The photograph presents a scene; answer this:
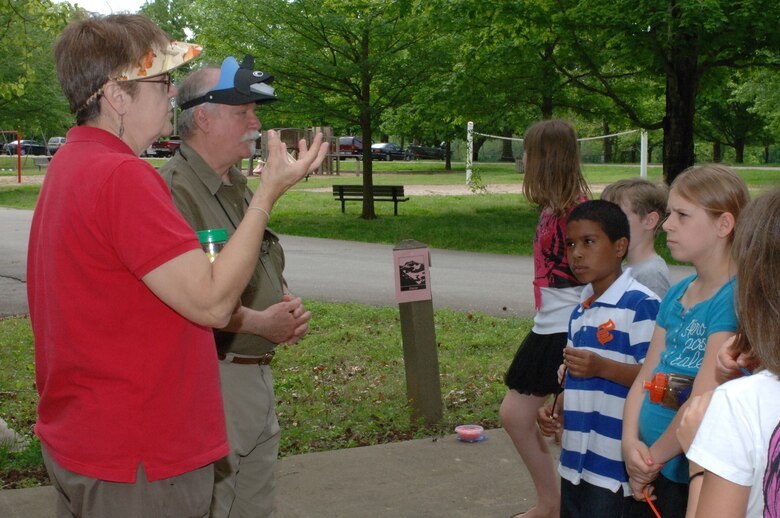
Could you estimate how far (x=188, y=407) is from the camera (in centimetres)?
244

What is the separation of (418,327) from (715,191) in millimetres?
2967

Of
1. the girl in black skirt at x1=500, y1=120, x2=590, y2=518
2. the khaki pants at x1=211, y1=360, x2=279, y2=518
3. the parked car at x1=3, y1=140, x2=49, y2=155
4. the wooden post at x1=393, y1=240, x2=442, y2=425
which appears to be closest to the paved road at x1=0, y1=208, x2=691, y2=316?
the wooden post at x1=393, y1=240, x2=442, y2=425

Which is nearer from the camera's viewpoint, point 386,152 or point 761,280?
point 761,280

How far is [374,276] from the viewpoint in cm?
1370

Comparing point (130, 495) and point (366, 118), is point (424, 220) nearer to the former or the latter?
point (366, 118)

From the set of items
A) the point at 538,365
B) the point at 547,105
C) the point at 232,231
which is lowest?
the point at 538,365

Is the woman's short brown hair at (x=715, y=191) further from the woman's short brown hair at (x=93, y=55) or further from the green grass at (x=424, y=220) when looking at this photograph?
the green grass at (x=424, y=220)

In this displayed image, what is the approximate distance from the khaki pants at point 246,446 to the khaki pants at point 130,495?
38.5 inches

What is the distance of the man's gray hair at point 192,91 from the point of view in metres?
3.49

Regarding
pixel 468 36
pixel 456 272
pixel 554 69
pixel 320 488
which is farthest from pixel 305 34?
pixel 320 488

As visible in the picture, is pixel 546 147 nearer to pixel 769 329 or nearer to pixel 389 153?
pixel 769 329

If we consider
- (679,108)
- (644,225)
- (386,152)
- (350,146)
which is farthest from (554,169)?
(386,152)

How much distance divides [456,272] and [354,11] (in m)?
7.49

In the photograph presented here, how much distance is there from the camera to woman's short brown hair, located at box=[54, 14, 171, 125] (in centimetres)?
246
